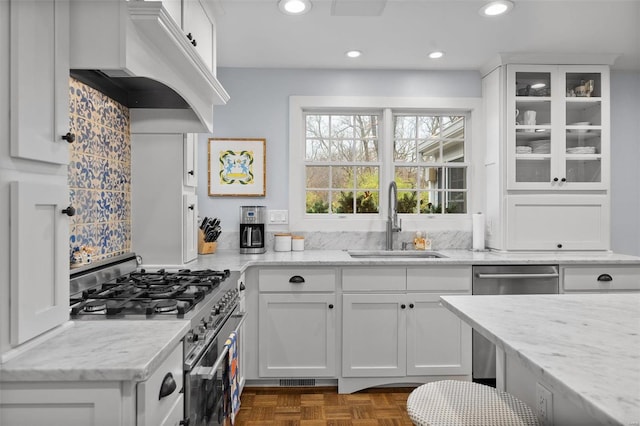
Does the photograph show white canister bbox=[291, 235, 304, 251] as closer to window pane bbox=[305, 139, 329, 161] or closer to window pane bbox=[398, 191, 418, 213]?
window pane bbox=[305, 139, 329, 161]

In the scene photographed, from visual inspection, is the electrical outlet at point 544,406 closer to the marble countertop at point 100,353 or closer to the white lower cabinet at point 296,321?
the marble countertop at point 100,353

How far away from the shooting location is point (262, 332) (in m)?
2.81

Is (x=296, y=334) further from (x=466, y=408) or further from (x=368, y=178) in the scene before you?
(x=466, y=408)

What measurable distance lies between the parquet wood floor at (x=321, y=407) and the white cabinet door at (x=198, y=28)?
83.2 inches

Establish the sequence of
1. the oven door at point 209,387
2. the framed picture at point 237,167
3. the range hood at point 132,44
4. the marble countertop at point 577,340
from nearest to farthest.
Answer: the marble countertop at point 577,340 → the range hood at point 132,44 → the oven door at point 209,387 → the framed picture at point 237,167

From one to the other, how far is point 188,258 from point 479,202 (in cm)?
240

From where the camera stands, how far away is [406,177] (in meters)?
3.60

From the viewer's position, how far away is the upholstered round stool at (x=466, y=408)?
3.89 feet

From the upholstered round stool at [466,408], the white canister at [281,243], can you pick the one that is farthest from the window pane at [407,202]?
the upholstered round stool at [466,408]

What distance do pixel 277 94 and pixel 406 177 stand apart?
4.31 ft

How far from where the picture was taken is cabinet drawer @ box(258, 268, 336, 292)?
2.80 metres

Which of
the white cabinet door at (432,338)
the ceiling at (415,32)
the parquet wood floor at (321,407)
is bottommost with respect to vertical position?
the parquet wood floor at (321,407)

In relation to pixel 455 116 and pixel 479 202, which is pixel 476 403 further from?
pixel 455 116

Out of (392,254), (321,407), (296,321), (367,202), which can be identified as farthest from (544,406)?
(367,202)
